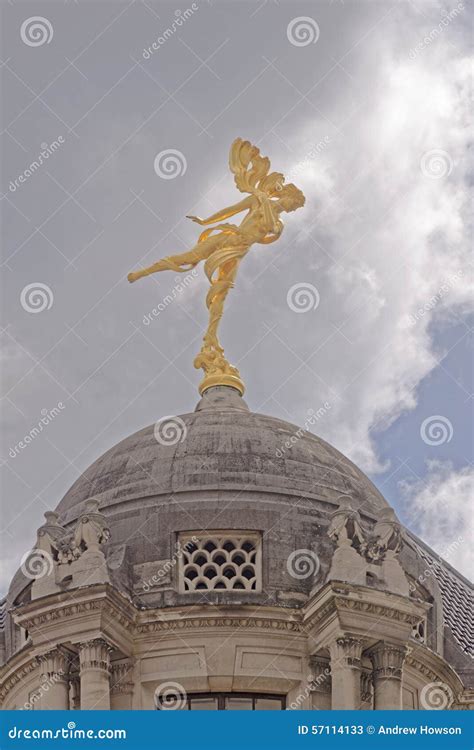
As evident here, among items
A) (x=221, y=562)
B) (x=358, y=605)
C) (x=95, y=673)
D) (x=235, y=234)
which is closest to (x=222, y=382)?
(x=235, y=234)

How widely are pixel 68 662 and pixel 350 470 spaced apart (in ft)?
28.5

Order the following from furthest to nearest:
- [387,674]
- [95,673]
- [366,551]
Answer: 1. [366,551]
2. [387,674]
3. [95,673]

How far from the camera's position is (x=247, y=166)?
61.4 m

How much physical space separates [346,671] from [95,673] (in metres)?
4.98

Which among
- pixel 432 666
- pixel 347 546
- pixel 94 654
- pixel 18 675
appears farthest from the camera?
Result: pixel 432 666

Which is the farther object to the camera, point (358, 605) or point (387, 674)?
point (358, 605)

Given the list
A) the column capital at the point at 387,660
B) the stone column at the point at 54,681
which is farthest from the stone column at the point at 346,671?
the stone column at the point at 54,681

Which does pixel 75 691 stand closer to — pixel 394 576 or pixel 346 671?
pixel 346 671

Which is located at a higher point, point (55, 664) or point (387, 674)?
point (55, 664)

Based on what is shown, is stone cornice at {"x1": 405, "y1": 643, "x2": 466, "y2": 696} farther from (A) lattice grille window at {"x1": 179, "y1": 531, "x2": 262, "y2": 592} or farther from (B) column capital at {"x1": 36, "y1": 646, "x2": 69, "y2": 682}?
(B) column capital at {"x1": 36, "y1": 646, "x2": 69, "y2": 682}

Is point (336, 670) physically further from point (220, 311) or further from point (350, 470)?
point (220, 311)

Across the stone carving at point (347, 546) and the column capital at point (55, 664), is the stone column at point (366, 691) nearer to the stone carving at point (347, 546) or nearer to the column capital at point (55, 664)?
the stone carving at point (347, 546)

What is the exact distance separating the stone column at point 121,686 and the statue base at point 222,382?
30.7ft

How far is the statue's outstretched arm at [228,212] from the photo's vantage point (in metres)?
61.3
